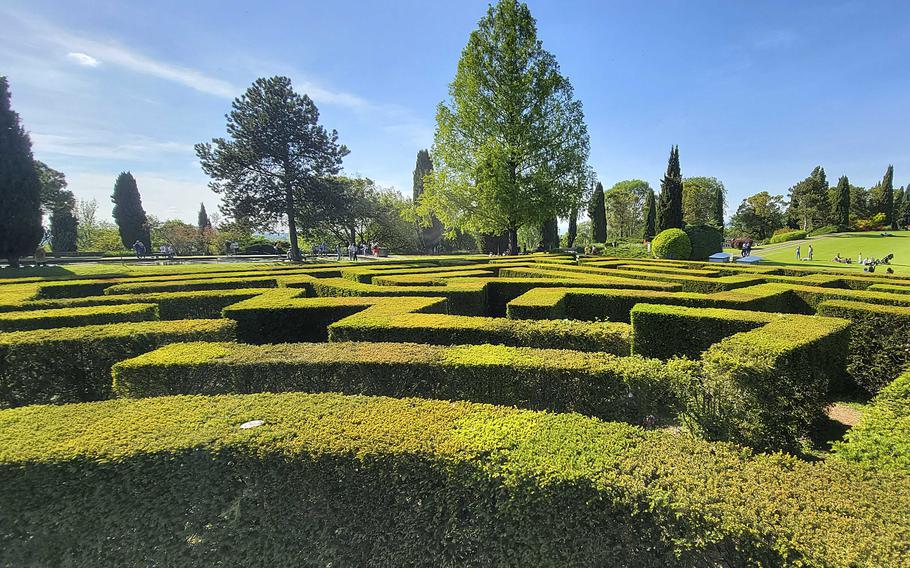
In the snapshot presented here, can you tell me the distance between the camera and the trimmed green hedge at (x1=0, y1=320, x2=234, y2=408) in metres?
4.99

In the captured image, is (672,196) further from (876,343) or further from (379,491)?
(379,491)

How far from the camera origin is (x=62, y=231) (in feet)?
138

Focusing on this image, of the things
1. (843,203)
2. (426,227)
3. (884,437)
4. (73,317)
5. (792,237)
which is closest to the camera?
(884,437)

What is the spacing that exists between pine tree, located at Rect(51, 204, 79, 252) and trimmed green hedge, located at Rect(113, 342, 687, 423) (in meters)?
55.1

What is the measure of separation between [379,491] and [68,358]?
5462mm

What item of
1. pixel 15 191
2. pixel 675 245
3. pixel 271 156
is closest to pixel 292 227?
pixel 271 156

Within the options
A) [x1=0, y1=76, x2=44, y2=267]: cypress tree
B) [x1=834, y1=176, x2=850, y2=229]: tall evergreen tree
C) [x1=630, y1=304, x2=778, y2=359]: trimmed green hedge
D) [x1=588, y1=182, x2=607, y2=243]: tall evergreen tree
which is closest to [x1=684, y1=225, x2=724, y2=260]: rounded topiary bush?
[x1=588, y1=182, x2=607, y2=243]: tall evergreen tree

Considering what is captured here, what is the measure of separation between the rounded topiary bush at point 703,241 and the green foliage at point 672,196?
4476 mm

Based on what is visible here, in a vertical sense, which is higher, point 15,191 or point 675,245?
point 15,191

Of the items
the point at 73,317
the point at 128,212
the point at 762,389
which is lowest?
the point at 762,389

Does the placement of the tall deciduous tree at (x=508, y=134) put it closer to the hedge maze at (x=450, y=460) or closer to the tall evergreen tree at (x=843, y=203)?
the hedge maze at (x=450, y=460)

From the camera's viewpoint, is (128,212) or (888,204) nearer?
(128,212)

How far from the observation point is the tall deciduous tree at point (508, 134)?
2291 centimetres

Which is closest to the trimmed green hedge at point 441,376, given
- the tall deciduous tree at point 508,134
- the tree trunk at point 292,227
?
the tall deciduous tree at point 508,134
